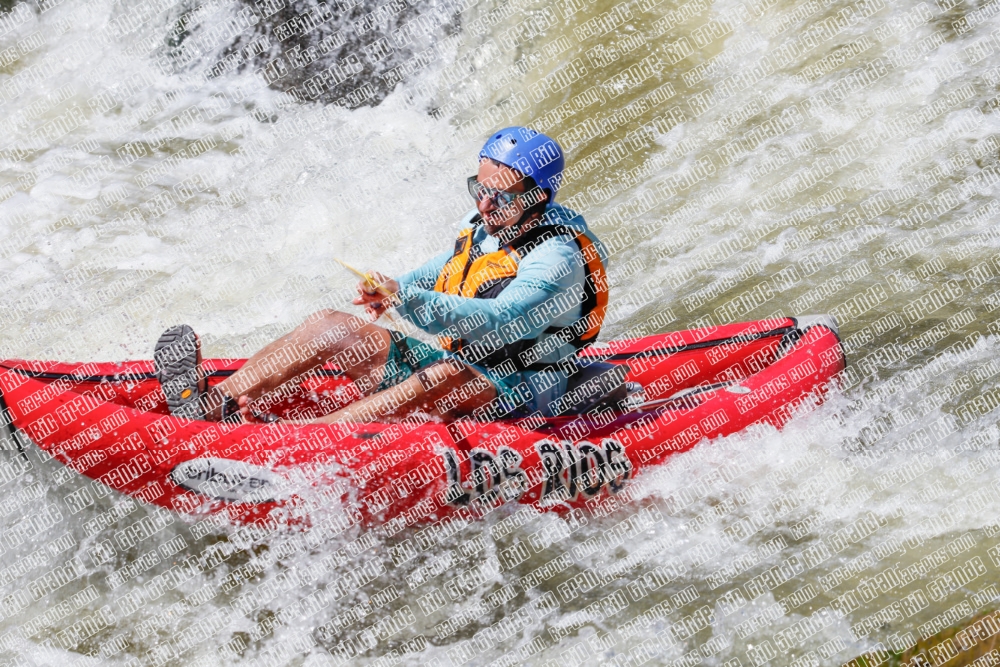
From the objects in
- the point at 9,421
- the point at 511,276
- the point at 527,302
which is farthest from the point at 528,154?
the point at 9,421

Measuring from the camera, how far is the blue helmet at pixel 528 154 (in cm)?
391

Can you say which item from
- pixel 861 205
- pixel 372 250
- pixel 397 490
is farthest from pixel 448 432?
pixel 861 205

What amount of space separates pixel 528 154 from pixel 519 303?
625 mm

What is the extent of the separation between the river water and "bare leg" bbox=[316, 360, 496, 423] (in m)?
0.56

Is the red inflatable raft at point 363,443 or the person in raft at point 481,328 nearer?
the red inflatable raft at point 363,443

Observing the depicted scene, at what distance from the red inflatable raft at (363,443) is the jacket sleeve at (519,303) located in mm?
431

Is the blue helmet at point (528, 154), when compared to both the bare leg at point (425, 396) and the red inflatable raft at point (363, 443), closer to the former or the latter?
the bare leg at point (425, 396)

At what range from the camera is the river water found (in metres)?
4.07

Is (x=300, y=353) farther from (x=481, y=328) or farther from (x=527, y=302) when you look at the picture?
(x=527, y=302)

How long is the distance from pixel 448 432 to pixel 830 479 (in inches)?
75.9

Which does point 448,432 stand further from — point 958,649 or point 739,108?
point 739,108

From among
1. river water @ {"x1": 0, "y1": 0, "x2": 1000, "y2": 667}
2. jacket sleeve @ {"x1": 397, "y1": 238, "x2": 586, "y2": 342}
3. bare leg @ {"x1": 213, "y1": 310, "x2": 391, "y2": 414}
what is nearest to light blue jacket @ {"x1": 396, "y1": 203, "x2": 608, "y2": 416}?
jacket sleeve @ {"x1": 397, "y1": 238, "x2": 586, "y2": 342}

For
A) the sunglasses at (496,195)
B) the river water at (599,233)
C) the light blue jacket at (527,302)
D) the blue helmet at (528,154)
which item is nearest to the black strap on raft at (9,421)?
the river water at (599,233)

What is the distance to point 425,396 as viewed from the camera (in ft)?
13.2
